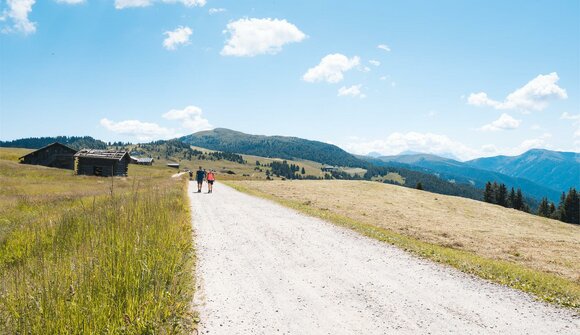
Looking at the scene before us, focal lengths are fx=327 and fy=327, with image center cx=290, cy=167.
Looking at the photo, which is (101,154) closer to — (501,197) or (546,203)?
(501,197)

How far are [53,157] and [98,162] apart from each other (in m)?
19.2

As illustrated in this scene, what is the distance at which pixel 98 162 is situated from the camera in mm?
72312

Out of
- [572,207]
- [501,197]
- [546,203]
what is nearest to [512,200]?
Result: [501,197]

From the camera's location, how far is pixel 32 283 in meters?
5.62

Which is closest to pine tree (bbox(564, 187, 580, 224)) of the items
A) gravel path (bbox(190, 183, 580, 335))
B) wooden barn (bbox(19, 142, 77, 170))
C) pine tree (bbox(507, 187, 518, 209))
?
pine tree (bbox(507, 187, 518, 209))

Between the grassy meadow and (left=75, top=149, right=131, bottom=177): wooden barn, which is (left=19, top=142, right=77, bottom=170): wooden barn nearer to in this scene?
(left=75, top=149, right=131, bottom=177): wooden barn

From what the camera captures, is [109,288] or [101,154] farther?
[101,154]

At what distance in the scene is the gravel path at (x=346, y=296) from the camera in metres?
6.37

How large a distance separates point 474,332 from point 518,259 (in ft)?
38.9

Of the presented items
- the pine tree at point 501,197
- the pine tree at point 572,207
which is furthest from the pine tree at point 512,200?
the pine tree at point 572,207

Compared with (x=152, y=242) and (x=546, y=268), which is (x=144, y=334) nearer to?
(x=152, y=242)

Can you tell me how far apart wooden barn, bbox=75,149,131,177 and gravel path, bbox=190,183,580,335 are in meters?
69.9

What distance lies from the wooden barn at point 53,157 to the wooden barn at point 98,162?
13.0 m

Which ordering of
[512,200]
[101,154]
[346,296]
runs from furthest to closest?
[512,200] → [101,154] → [346,296]
